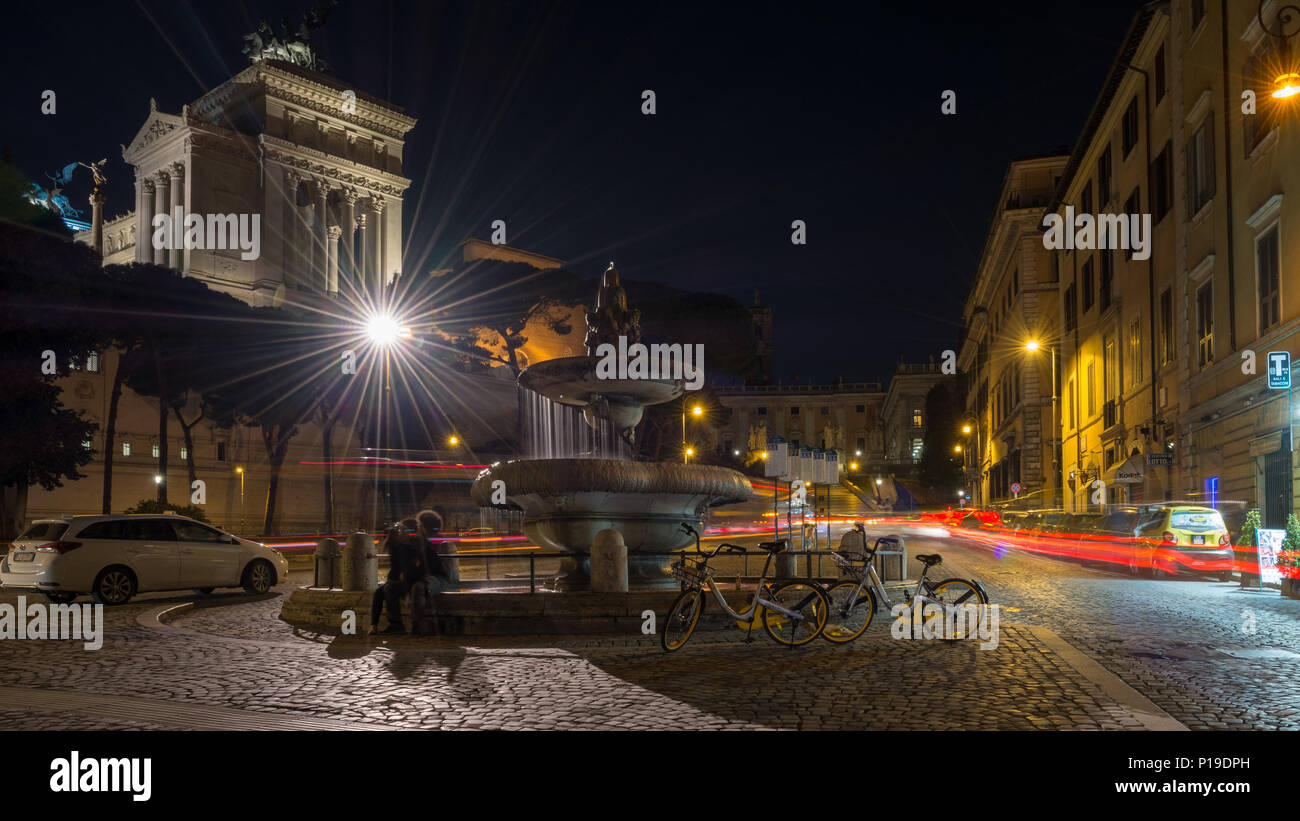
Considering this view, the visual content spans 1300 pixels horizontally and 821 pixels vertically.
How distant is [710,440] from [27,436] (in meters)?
50.5

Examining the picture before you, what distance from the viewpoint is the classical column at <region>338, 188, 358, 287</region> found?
85562 millimetres

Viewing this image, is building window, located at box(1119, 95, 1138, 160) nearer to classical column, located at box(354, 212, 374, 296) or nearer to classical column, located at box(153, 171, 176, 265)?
classical column, located at box(153, 171, 176, 265)

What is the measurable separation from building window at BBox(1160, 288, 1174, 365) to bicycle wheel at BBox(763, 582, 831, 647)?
69.3 feet

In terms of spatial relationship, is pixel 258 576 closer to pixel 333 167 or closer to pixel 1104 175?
pixel 1104 175

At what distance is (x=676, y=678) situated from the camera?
314 inches

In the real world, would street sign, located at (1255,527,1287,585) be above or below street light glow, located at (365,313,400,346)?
below

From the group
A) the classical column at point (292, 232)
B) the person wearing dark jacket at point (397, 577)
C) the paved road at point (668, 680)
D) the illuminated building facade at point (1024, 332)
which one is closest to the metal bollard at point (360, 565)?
the paved road at point (668, 680)

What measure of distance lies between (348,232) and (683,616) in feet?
266

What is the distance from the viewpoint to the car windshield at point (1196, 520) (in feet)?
60.5

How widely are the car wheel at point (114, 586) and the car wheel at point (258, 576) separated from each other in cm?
202

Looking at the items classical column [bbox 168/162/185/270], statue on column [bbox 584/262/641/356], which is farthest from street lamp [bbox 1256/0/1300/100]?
classical column [bbox 168/162/185/270]

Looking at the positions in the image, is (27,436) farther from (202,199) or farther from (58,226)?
(202,199)
